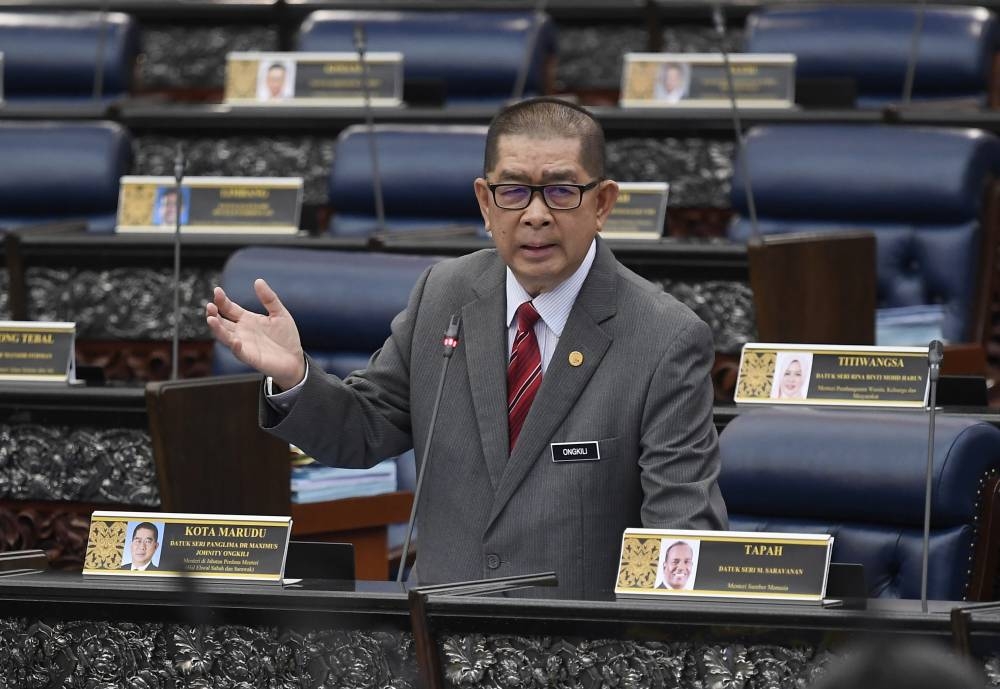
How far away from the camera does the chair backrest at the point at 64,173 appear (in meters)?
4.42

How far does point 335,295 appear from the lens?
10.8ft

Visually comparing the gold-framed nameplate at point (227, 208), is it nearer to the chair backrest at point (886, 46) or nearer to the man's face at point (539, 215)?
the chair backrest at point (886, 46)

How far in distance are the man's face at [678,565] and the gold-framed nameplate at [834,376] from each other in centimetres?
101

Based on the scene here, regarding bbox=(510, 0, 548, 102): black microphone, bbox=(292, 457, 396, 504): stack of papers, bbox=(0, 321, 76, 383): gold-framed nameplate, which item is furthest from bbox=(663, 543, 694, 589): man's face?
bbox=(510, 0, 548, 102): black microphone

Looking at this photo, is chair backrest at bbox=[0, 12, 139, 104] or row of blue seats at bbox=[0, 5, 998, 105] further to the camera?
chair backrest at bbox=[0, 12, 139, 104]

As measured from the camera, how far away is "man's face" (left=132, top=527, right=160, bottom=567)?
2.00 meters

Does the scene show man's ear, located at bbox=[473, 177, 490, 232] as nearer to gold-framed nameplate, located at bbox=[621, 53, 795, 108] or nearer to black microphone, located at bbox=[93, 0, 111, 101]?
gold-framed nameplate, located at bbox=[621, 53, 795, 108]

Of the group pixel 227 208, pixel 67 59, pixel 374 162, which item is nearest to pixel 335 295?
pixel 227 208

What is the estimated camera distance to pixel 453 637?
5.85 feet

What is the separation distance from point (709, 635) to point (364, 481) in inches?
55.2

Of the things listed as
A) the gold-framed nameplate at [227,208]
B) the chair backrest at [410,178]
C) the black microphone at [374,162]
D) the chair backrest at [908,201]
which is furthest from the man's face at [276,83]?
the chair backrest at [908,201]

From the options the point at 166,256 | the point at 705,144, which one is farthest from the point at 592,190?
the point at 705,144

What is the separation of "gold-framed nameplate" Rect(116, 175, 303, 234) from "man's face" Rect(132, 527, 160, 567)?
2024 mm

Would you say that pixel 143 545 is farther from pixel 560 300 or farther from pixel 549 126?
pixel 549 126
